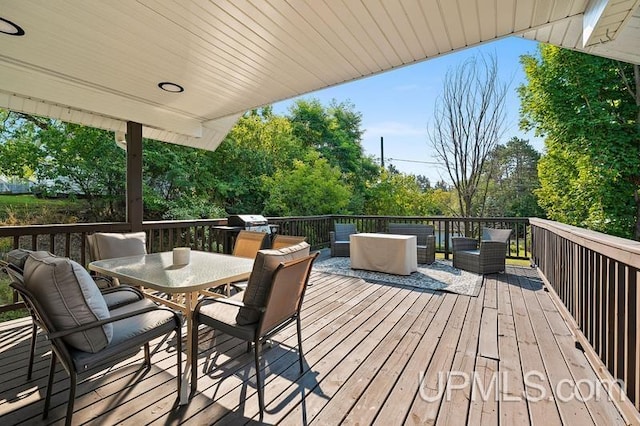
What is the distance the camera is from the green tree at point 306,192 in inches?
375

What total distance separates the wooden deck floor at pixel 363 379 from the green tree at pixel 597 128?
509cm

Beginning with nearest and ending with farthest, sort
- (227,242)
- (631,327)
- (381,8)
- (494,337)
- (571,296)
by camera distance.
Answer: (631,327) → (381,8) → (494,337) → (571,296) → (227,242)

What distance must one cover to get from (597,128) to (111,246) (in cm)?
898

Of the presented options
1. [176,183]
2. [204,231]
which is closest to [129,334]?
[204,231]

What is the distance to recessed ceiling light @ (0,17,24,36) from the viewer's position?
2182 mm

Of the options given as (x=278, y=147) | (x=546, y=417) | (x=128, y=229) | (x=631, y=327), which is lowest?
(x=546, y=417)

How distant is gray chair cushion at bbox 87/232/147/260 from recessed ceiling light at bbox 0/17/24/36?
184 cm

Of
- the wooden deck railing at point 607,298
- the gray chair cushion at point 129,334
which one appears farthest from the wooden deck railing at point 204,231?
the wooden deck railing at point 607,298

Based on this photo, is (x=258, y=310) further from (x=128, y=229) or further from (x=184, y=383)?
(x=128, y=229)

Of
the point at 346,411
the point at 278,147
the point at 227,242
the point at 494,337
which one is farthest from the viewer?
the point at 278,147

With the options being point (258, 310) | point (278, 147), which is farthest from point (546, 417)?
point (278, 147)

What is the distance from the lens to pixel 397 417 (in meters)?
1.72

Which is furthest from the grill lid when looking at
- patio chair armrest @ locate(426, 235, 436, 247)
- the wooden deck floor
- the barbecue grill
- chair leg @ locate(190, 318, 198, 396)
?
patio chair armrest @ locate(426, 235, 436, 247)

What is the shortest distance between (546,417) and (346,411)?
45.7 inches
